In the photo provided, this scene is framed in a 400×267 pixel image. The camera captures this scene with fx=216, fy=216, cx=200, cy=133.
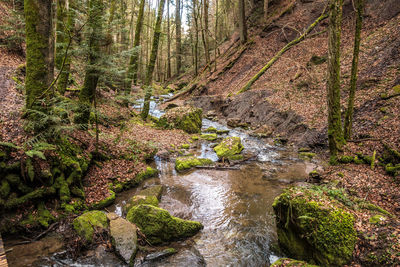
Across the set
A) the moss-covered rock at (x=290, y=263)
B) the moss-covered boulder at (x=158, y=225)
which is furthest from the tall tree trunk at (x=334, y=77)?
the moss-covered boulder at (x=158, y=225)

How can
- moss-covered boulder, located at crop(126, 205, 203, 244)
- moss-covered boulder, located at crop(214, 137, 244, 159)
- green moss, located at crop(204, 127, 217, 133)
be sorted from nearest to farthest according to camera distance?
moss-covered boulder, located at crop(126, 205, 203, 244), moss-covered boulder, located at crop(214, 137, 244, 159), green moss, located at crop(204, 127, 217, 133)

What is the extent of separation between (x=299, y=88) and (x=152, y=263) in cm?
1500

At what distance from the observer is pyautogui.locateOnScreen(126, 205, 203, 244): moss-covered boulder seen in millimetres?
5188

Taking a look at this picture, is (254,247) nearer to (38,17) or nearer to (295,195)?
(295,195)

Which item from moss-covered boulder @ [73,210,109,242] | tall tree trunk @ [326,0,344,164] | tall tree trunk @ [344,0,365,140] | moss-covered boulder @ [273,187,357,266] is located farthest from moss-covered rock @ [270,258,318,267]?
tall tree trunk @ [344,0,365,140]

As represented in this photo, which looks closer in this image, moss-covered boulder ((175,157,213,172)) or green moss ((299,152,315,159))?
moss-covered boulder ((175,157,213,172))

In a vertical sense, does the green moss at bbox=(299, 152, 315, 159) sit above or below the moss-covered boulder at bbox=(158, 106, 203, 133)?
below

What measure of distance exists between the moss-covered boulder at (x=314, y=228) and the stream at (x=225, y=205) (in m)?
0.74

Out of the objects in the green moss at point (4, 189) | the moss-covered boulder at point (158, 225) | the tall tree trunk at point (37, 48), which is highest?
the tall tree trunk at point (37, 48)

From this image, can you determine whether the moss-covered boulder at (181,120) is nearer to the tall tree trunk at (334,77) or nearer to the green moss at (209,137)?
the green moss at (209,137)

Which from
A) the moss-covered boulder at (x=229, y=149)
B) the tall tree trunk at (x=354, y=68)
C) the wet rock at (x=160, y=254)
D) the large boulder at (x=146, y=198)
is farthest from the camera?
the moss-covered boulder at (x=229, y=149)

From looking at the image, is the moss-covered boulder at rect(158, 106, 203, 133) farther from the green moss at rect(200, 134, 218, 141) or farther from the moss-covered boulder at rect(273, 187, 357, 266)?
the moss-covered boulder at rect(273, 187, 357, 266)

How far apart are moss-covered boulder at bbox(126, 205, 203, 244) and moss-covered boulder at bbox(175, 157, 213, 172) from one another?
4072 mm

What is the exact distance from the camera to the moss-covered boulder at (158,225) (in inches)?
204
